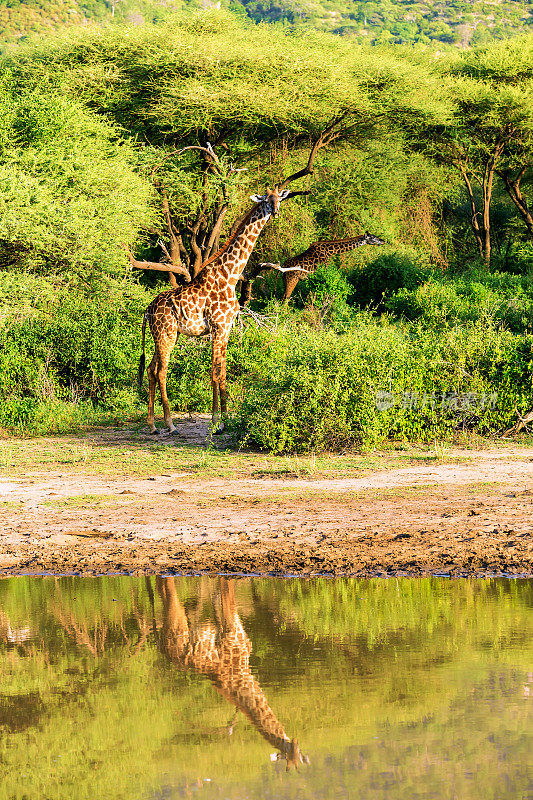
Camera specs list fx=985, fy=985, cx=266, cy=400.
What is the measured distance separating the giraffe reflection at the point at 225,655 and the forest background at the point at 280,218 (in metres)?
4.89

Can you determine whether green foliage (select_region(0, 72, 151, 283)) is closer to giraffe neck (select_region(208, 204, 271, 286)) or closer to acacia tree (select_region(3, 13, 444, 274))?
acacia tree (select_region(3, 13, 444, 274))

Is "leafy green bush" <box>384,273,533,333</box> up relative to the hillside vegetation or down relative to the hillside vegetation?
down

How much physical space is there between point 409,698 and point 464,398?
7.47 meters

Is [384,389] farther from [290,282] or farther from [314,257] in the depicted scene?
[314,257]

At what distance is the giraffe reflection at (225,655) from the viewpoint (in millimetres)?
4039

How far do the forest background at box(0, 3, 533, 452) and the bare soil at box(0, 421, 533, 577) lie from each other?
161cm

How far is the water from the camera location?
359 centimetres

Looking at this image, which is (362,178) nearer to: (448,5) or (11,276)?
(11,276)

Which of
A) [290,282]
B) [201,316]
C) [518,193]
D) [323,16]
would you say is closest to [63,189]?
[290,282]

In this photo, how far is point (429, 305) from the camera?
19.3 m

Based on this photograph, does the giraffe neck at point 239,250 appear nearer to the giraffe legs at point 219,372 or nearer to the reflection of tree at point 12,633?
the giraffe legs at point 219,372

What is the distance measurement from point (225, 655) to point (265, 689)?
566 mm

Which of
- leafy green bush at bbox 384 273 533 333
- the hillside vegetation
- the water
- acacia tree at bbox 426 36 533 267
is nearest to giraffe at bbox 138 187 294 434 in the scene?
leafy green bush at bbox 384 273 533 333

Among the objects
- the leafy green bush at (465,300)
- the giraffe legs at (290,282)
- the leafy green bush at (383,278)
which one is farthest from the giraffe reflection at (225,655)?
the leafy green bush at (383,278)
